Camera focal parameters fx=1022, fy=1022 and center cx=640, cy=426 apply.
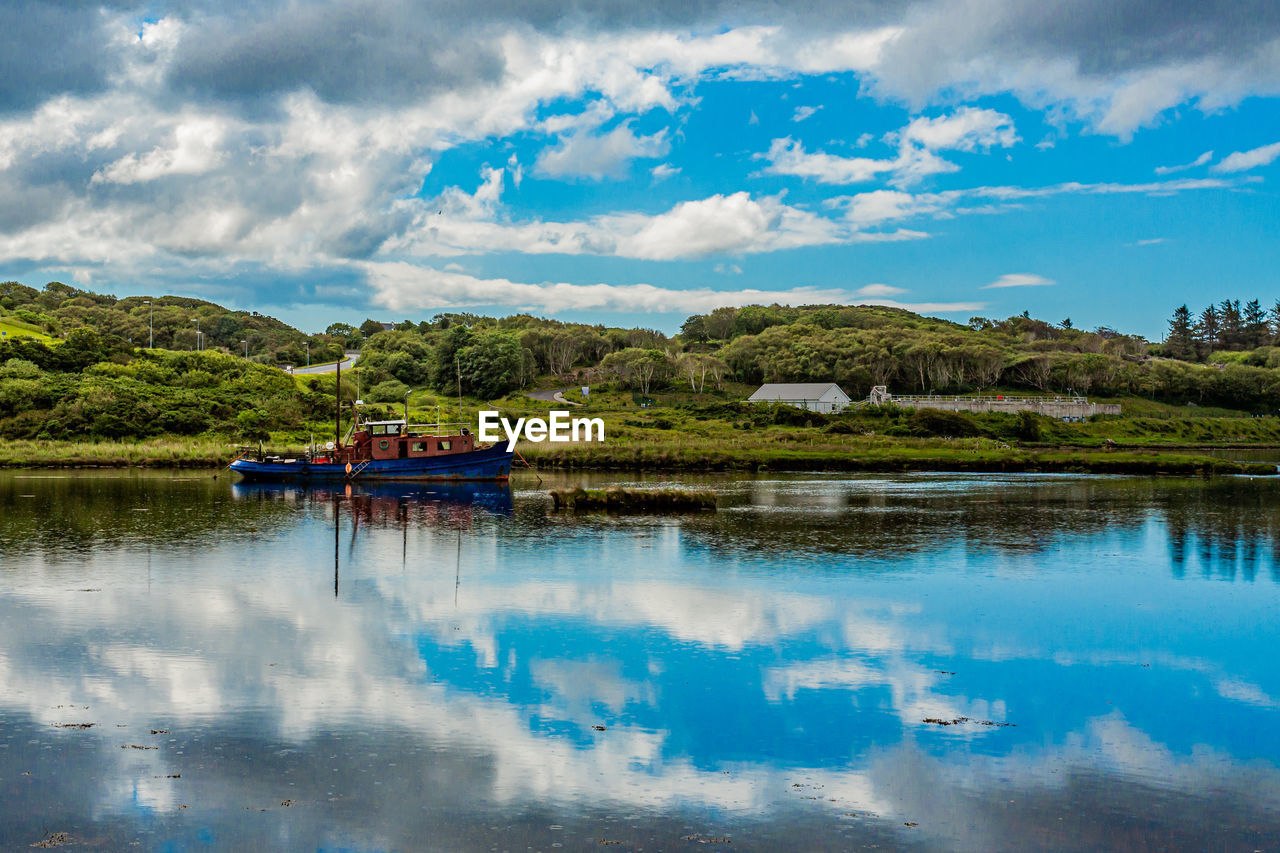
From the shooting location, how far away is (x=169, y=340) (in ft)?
507

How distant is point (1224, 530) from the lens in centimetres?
3753

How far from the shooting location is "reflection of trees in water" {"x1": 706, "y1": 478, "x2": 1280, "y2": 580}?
32281mm

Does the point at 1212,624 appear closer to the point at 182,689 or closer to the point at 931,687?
the point at 931,687

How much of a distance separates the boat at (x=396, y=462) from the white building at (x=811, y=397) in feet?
184

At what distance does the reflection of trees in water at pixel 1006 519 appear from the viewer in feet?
106

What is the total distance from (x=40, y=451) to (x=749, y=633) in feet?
221

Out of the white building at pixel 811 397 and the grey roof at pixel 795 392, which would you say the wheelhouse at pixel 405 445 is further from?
the grey roof at pixel 795 392

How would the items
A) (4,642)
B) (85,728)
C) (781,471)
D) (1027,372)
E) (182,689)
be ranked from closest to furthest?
(85,728)
(182,689)
(4,642)
(781,471)
(1027,372)

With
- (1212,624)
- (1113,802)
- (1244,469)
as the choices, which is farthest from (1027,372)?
(1113,802)

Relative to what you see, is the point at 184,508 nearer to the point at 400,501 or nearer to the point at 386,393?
the point at 400,501

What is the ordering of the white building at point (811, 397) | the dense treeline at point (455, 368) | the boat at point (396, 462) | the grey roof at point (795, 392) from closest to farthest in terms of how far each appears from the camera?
the boat at point (396, 462) < the dense treeline at point (455, 368) < the white building at point (811, 397) < the grey roof at point (795, 392)

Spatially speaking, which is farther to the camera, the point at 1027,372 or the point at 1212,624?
the point at 1027,372

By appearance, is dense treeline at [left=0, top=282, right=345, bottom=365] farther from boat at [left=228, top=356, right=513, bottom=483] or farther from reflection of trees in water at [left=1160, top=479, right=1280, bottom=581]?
reflection of trees in water at [left=1160, top=479, right=1280, bottom=581]

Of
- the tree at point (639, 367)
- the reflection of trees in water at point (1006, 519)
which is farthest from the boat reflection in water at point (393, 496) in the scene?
the tree at point (639, 367)
